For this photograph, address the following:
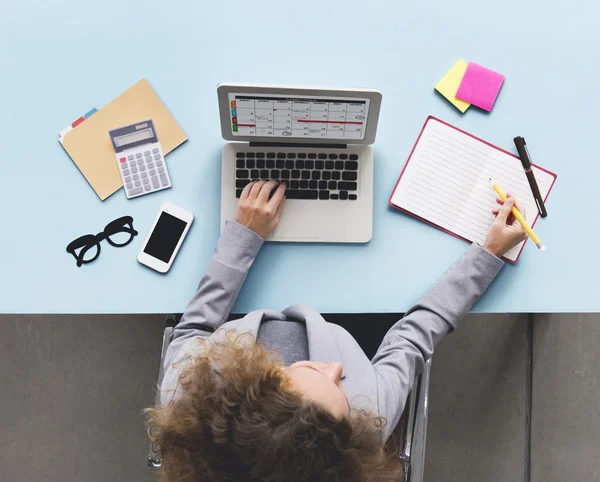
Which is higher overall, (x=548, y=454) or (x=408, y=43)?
(x=408, y=43)

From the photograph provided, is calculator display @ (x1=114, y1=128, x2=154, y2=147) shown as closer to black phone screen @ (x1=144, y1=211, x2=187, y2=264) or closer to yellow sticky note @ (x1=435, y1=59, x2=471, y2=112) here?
black phone screen @ (x1=144, y1=211, x2=187, y2=264)

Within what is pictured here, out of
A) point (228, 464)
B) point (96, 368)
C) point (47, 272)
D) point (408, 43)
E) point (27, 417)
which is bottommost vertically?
point (27, 417)

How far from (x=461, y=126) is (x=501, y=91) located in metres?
0.11

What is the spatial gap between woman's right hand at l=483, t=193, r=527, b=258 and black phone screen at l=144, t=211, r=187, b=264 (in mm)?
546

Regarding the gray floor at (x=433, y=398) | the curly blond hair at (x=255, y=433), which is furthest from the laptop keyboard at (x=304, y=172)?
the gray floor at (x=433, y=398)

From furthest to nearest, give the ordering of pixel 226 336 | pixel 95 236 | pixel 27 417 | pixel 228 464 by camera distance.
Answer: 1. pixel 27 417
2. pixel 95 236
3. pixel 226 336
4. pixel 228 464

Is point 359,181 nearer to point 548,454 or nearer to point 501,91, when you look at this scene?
point 501,91

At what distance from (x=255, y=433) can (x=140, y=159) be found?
0.54 metres

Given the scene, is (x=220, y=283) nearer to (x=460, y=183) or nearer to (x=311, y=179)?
(x=311, y=179)

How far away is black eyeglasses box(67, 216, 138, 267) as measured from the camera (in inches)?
35.4

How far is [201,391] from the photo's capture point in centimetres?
Result: 69

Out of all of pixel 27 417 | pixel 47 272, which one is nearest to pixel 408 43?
pixel 47 272

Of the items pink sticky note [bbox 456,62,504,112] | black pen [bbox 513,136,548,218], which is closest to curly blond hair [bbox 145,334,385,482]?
black pen [bbox 513,136,548,218]

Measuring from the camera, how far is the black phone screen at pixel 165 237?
2.95ft
